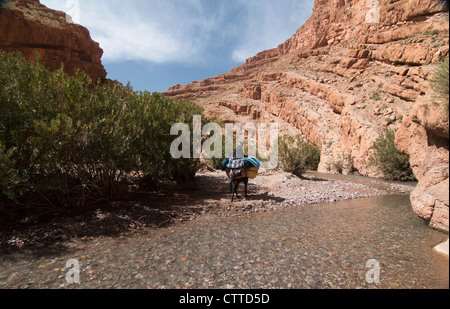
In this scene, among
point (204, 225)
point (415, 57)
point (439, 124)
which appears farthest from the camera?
point (415, 57)

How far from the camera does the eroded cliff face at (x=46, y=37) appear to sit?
37.4 metres

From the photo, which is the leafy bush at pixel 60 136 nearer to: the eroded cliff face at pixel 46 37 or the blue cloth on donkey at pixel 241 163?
the blue cloth on donkey at pixel 241 163

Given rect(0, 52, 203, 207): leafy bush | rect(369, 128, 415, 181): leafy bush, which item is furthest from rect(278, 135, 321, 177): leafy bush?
rect(0, 52, 203, 207): leafy bush

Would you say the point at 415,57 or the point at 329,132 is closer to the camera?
the point at 415,57

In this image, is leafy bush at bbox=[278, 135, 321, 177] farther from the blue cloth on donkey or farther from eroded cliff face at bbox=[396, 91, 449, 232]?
eroded cliff face at bbox=[396, 91, 449, 232]

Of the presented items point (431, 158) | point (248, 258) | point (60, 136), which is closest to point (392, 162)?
point (431, 158)

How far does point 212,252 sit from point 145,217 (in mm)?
3400

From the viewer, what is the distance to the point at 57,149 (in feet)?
21.0

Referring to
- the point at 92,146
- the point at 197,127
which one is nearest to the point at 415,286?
the point at 92,146

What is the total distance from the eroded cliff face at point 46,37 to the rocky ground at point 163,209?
1566 inches

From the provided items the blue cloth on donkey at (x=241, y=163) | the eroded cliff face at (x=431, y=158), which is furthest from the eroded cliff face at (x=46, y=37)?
the eroded cliff face at (x=431, y=158)

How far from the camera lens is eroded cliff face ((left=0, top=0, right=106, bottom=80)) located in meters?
37.4
